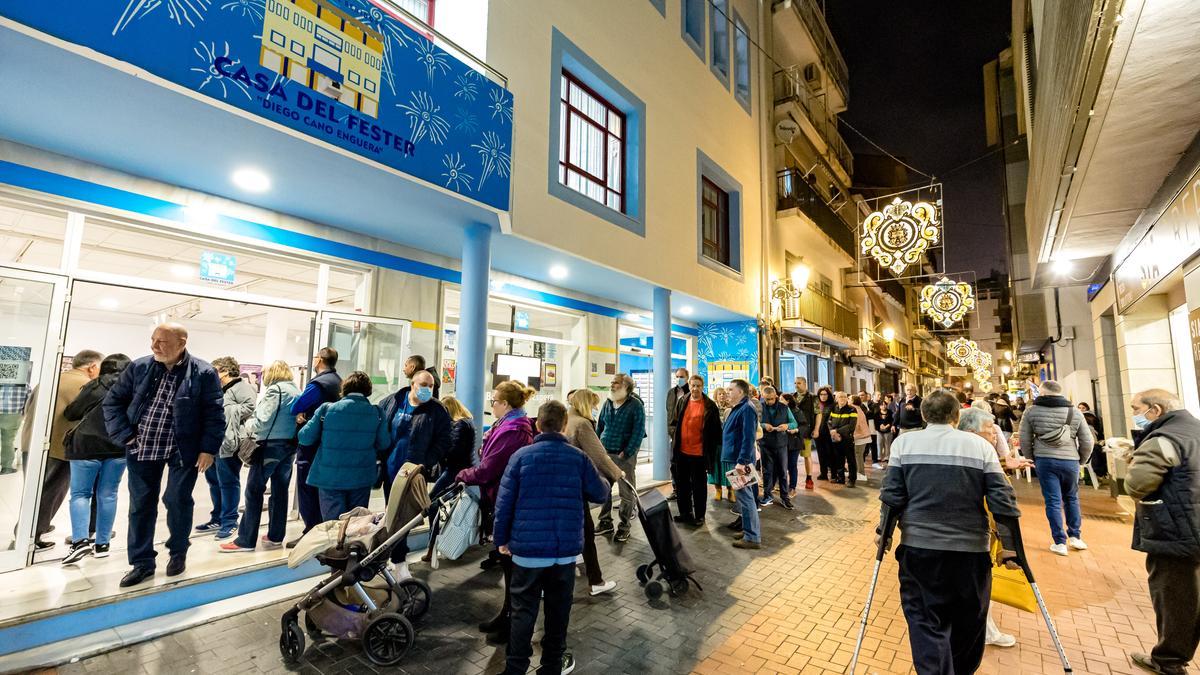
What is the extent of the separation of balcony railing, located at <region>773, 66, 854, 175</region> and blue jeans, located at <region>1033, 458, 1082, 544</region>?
1327 cm

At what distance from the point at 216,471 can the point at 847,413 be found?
1035cm

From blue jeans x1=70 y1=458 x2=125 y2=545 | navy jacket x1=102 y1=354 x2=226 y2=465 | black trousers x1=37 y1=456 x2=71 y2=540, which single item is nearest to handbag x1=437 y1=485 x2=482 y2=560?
navy jacket x1=102 y1=354 x2=226 y2=465

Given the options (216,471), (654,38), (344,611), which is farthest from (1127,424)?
(216,471)

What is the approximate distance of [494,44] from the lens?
6672 mm

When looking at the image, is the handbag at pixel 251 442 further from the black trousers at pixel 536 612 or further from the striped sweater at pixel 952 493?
the striped sweater at pixel 952 493

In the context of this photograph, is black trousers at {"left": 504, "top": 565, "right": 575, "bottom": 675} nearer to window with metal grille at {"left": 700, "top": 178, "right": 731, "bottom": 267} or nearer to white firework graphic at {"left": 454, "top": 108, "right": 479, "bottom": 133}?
white firework graphic at {"left": 454, "top": 108, "right": 479, "bottom": 133}

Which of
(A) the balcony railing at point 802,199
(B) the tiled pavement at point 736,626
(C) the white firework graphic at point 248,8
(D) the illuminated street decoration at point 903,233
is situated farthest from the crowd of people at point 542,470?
(A) the balcony railing at point 802,199

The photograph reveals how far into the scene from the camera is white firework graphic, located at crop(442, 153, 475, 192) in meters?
5.73

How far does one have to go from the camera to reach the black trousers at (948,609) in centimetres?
295

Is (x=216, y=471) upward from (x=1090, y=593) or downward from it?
upward

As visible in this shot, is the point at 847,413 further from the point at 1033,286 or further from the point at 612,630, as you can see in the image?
the point at 612,630

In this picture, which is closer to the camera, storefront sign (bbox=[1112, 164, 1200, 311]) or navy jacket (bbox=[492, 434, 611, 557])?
navy jacket (bbox=[492, 434, 611, 557])

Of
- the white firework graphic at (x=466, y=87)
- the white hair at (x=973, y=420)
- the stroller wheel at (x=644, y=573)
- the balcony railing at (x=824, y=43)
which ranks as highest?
the balcony railing at (x=824, y=43)

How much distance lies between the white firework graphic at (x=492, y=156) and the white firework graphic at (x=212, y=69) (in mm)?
2404
